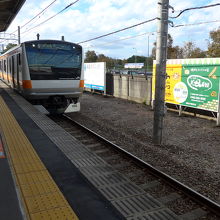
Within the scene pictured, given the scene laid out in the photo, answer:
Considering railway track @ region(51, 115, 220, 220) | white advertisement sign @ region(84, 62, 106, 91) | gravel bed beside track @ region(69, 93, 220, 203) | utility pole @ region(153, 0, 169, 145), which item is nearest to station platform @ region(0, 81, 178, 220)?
railway track @ region(51, 115, 220, 220)

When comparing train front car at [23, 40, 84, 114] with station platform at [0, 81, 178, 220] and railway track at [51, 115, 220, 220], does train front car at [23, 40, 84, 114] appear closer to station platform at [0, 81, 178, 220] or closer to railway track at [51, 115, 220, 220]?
station platform at [0, 81, 178, 220]

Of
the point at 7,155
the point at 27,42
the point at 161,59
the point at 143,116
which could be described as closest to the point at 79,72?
the point at 27,42

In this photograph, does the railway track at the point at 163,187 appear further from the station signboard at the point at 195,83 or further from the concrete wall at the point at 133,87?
the concrete wall at the point at 133,87

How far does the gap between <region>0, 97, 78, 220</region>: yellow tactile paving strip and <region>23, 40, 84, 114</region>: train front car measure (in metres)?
4.36

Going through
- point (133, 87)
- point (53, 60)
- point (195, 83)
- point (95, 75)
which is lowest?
point (133, 87)

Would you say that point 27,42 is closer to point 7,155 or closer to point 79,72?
point 79,72

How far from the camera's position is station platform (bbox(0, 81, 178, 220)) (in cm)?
354

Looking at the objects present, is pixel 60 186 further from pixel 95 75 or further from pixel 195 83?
pixel 95 75

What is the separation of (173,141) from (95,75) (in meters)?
14.1

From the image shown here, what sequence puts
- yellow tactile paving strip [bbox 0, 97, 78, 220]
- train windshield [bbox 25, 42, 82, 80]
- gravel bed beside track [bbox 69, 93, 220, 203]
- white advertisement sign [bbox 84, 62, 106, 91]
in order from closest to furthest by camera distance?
yellow tactile paving strip [bbox 0, 97, 78, 220] < gravel bed beside track [bbox 69, 93, 220, 203] < train windshield [bbox 25, 42, 82, 80] < white advertisement sign [bbox 84, 62, 106, 91]

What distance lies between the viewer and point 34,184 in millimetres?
4227

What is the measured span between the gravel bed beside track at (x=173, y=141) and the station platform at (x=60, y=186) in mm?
1590

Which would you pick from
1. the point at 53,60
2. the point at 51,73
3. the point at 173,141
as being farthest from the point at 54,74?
the point at 173,141

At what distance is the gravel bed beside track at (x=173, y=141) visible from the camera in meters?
5.97
